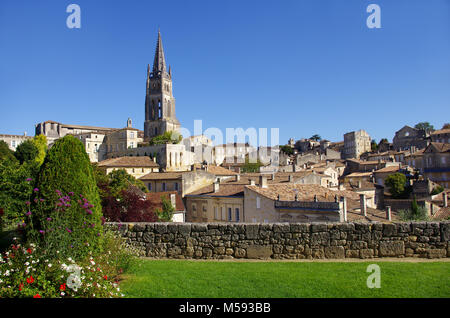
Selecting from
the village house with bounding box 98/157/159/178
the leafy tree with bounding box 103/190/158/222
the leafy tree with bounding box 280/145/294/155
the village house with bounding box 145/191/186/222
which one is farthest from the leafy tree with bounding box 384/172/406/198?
the leafy tree with bounding box 280/145/294/155

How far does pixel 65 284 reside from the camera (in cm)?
605

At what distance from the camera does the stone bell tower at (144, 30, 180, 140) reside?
4929 inches

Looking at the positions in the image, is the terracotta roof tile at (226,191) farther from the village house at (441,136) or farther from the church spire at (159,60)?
the church spire at (159,60)

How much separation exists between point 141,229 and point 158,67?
133m

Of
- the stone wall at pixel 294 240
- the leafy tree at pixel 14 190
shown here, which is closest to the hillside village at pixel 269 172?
the stone wall at pixel 294 240

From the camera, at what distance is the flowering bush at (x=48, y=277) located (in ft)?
19.2

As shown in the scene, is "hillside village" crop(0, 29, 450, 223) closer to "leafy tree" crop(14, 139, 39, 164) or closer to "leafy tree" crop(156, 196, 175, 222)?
"leafy tree" crop(156, 196, 175, 222)

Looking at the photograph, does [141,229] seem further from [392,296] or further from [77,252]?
[392,296]

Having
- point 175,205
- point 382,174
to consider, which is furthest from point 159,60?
point 175,205

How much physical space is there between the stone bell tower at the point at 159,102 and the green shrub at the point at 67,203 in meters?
116

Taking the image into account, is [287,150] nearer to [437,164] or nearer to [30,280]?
[437,164]

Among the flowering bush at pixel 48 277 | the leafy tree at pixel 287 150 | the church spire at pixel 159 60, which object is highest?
the church spire at pixel 159 60

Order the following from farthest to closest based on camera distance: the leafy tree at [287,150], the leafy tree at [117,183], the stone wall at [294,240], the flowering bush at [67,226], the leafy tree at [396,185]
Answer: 1. the leafy tree at [287,150]
2. the leafy tree at [396,185]
3. the leafy tree at [117,183]
4. the stone wall at [294,240]
5. the flowering bush at [67,226]

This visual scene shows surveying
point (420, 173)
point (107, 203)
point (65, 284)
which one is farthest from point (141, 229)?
point (420, 173)
